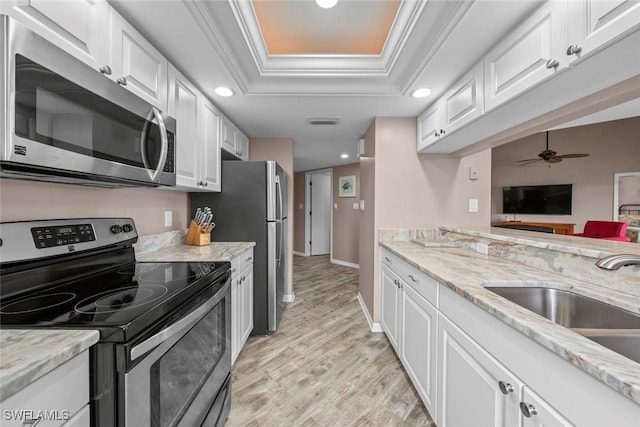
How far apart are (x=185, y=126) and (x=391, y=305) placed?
2.08 m

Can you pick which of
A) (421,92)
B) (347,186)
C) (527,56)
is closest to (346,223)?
(347,186)

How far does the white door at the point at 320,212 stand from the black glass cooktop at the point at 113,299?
16.5ft

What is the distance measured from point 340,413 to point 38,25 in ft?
7.24

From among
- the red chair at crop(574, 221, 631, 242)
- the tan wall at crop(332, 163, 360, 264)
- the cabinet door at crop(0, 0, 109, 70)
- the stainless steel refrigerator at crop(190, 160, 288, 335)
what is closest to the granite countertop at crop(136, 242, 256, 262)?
the stainless steel refrigerator at crop(190, 160, 288, 335)

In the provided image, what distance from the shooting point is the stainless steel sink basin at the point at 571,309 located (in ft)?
3.07

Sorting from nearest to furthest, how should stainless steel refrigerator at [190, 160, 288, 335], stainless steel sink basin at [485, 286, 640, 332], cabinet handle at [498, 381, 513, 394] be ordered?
cabinet handle at [498, 381, 513, 394]
stainless steel sink basin at [485, 286, 640, 332]
stainless steel refrigerator at [190, 160, 288, 335]

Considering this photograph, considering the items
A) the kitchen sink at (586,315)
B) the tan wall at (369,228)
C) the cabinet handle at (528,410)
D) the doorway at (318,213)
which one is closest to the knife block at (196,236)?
the tan wall at (369,228)

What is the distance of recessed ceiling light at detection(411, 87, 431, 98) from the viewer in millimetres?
2012

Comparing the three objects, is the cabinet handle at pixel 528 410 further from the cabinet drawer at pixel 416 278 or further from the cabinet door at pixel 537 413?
the cabinet drawer at pixel 416 278

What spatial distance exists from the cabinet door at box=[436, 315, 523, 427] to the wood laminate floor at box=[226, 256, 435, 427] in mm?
447

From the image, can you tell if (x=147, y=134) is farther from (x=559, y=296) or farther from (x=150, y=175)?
(x=559, y=296)

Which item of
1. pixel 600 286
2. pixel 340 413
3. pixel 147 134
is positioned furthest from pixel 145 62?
pixel 600 286

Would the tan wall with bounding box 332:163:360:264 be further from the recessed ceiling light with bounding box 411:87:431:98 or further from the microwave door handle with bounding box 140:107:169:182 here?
the microwave door handle with bounding box 140:107:169:182

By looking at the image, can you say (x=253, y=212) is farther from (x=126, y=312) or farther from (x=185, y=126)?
(x=126, y=312)
